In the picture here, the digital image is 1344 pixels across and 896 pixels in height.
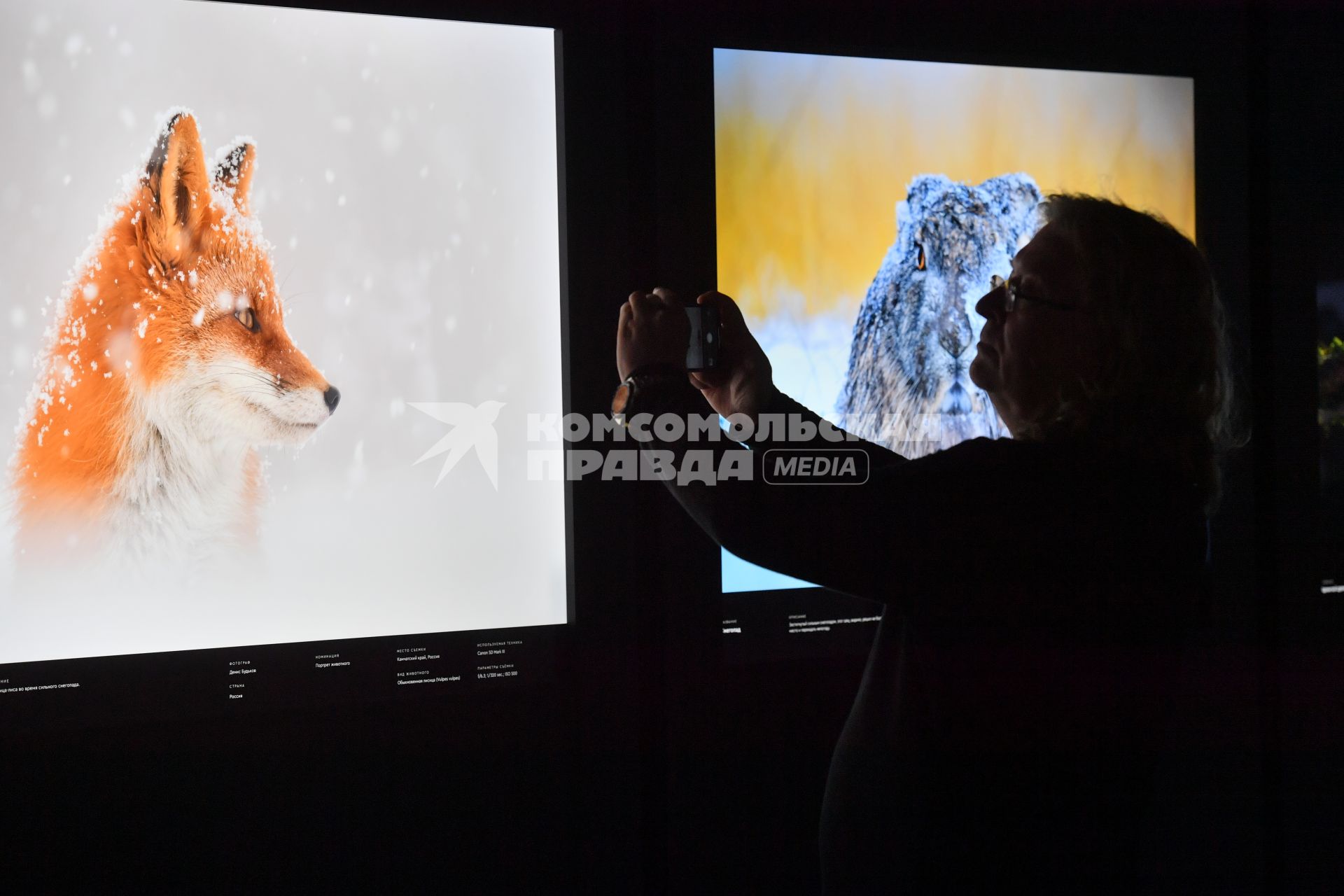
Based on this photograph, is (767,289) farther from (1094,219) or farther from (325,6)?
(325,6)

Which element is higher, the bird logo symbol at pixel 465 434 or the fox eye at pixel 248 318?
the fox eye at pixel 248 318

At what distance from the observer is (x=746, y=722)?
1.84 metres

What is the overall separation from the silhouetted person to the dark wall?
333 mm

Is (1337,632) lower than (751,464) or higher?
lower

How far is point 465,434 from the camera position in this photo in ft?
5.48

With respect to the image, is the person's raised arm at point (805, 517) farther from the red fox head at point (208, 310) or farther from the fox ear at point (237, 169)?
the fox ear at point (237, 169)

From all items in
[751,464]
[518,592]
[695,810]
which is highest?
[751,464]

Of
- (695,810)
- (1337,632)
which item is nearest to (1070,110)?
(1337,632)

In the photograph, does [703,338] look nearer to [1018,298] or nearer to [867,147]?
[1018,298]

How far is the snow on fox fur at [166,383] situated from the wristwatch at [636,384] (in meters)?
0.68

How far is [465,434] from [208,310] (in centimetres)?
46

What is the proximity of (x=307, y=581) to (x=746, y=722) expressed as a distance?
867 mm

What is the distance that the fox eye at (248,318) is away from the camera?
1.55 m

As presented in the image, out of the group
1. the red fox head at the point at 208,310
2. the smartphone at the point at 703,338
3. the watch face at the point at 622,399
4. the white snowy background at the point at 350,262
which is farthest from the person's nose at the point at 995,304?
the red fox head at the point at 208,310
